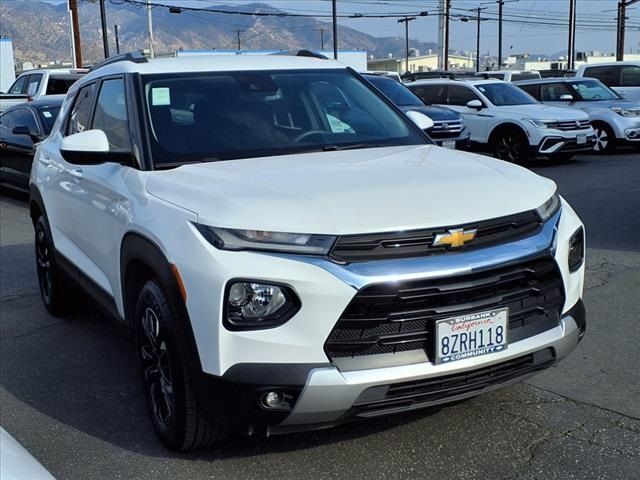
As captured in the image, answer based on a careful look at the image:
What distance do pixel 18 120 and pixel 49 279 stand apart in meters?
6.86

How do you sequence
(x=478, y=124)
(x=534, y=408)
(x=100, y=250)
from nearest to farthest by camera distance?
(x=534, y=408) → (x=100, y=250) → (x=478, y=124)

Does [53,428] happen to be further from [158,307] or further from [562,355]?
[562,355]

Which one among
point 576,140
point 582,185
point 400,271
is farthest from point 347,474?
point 576,140

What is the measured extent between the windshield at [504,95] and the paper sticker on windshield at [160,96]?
11.7m

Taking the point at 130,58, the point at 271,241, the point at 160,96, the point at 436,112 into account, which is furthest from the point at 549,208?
the point at 436,112

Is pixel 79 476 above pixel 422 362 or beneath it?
beneath

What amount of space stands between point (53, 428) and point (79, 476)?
1.94 feet

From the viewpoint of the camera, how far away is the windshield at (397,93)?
47.7ft

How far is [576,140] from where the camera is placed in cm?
1391

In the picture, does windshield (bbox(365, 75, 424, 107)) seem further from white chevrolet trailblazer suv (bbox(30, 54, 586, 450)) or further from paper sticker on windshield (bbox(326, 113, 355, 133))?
white chevrolet trailblazer suv (bbox(30, 54, 586, 450))

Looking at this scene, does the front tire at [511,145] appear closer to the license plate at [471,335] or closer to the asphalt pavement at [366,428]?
the asphalt pavement at [366,428]

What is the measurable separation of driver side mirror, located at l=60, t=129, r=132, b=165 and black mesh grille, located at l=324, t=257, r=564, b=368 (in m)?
1.66

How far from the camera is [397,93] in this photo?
14.8 metres

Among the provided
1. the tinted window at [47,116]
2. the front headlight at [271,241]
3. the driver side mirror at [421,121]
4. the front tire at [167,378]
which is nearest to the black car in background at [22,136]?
the tinted window at [47,116]
